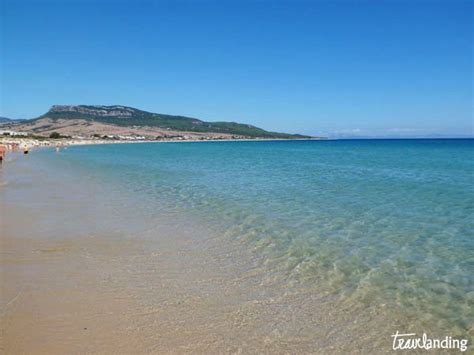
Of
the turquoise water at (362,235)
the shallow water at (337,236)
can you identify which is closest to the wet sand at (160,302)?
the shallow water at (337,236)

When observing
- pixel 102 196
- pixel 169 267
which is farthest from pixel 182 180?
pixel 169 267

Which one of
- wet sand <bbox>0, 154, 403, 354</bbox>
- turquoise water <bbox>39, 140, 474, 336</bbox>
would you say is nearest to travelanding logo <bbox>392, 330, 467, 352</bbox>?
wet sand <bbox>0, 154, 403, 354</bbox>

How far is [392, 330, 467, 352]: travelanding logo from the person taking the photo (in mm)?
4957

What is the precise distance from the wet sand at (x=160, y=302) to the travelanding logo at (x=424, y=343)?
15 centimetres

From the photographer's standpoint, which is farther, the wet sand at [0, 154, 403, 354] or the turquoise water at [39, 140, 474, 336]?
the turquoise water at [39, 140, 474, 336]

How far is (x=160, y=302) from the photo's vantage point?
19.9 feet

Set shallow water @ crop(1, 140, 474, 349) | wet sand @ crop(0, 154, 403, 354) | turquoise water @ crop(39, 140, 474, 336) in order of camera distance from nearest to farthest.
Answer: wet sand @ crop(0, 154, 403, 354)
shallow water @ crop(1, 140, 474, 349)
turquoise water @ crop(39, 140, 474, 336)

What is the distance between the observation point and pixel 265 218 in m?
12.5

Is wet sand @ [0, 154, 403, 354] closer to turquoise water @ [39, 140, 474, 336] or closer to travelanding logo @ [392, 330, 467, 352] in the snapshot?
travelanding logo @ [392, 330, 467, 352]

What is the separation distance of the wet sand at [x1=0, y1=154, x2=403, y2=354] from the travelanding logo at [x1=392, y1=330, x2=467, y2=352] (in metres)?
0.15

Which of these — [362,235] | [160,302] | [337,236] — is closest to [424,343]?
[160,302]

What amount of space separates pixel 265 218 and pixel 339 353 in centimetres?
781

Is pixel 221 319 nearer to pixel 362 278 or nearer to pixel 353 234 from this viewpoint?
pixel 362 278

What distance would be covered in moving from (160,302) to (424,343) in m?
3.68
